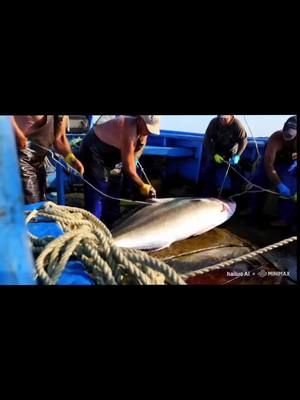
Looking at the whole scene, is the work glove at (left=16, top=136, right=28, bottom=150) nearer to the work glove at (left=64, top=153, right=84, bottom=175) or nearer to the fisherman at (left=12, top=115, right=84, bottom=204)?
the fisherman at (left=12, top=115, right=84, bottom=204)

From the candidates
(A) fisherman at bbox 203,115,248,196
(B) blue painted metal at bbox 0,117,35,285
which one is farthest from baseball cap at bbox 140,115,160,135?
(B) blue painted metal at bbox 0,117,35,285

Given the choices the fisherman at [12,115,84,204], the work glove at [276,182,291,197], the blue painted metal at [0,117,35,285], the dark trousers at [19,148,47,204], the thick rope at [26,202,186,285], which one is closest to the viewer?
the blue painted metal at [0,117,35,285]

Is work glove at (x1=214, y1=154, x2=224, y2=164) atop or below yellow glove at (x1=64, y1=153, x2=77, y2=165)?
below

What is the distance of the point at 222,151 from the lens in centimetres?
283

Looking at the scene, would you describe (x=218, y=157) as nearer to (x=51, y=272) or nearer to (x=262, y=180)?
(x=262, y=180)

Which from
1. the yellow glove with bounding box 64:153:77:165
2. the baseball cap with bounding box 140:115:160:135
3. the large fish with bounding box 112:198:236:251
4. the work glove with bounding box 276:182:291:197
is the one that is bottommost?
the large fish with bounding box 112:198:236:251

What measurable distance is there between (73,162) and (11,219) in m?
1.55

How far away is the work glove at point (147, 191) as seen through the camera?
2686mm

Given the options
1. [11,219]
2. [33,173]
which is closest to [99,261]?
[11,219]

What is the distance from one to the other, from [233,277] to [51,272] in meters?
1.33

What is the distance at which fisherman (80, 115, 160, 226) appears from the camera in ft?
8.39

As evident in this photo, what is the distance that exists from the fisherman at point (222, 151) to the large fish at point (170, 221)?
0.48 ft
